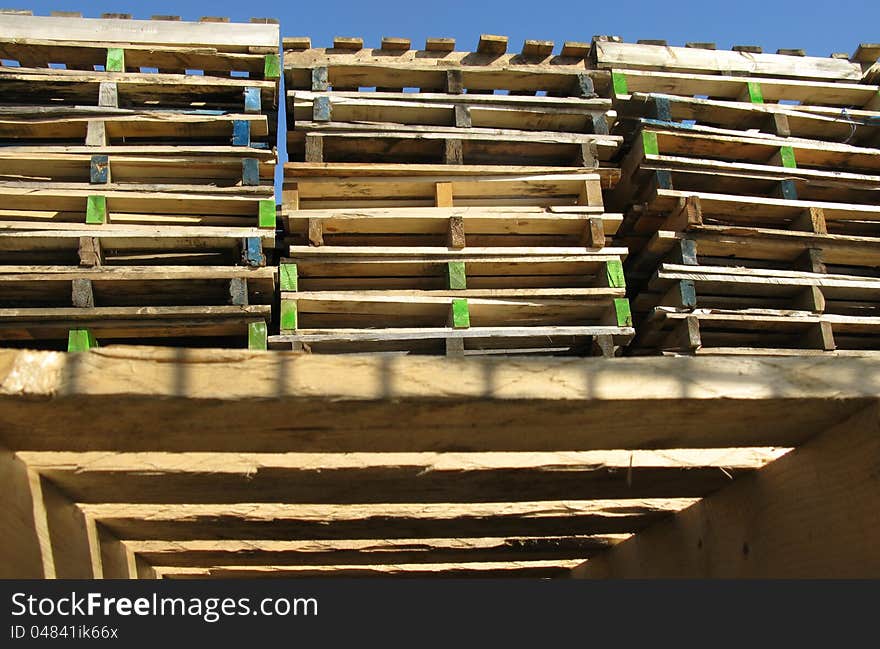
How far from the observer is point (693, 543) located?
268cm

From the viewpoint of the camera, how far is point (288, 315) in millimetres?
6340

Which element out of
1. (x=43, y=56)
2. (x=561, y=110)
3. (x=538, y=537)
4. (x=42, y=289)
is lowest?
(x=538, y=537)

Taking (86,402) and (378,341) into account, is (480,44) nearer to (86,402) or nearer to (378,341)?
(378,341)

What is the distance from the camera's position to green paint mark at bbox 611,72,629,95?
7.83 m

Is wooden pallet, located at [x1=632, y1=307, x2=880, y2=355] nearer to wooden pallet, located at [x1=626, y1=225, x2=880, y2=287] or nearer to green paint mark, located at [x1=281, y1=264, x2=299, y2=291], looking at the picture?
wooden pallet, located at [x1=626, y1=225, x2=880, y2=287]

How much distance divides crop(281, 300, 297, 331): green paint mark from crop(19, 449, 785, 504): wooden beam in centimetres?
384

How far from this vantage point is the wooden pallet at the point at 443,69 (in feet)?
25.0

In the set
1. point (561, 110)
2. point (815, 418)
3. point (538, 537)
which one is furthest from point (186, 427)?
point (561, 110)

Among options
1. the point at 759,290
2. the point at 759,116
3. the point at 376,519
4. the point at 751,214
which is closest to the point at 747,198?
the point at 751,214

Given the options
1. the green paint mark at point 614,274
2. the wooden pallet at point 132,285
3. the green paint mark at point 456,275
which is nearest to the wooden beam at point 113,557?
the wooden pallet at point 132,285

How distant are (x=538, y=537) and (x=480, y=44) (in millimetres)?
5200

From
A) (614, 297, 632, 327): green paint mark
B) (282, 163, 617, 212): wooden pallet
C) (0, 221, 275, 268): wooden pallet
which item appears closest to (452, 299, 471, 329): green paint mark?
(282, 163, 617, 212): wooden pallet

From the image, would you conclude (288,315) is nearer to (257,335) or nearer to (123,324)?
(257,335)

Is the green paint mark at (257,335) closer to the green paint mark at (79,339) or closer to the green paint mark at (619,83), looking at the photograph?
the green paint mark at (79,339)
